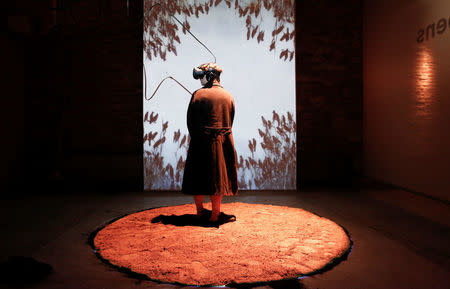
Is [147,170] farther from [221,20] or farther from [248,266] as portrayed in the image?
[248,266]

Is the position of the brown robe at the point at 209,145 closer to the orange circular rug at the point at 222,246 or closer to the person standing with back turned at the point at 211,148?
the person standing with back turned at the point at 211,148

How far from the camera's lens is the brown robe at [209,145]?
10.5ft

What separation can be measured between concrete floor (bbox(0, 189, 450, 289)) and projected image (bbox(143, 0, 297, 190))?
0.55 metres

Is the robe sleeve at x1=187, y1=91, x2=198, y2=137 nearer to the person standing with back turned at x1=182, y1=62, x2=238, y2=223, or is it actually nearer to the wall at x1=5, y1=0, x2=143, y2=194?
the person standing with back turned at x1=182, y1=62, x2=238, y2=223

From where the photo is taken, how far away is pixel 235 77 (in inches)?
210

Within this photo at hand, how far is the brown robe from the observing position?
3.19 m

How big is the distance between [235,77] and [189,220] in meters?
2.67

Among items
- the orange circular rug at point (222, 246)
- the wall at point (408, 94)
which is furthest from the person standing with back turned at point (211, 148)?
the wall at point (408, 94)

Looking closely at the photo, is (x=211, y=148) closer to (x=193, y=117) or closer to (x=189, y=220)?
(x=193, y=117)

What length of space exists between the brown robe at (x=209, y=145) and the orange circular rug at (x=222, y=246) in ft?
1.30

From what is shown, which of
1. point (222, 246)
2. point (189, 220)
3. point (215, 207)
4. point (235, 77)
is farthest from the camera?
point (235, 77)

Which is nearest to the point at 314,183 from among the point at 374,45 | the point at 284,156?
the point at 284,156

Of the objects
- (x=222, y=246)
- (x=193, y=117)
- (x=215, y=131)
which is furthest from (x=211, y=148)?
(x=222, y=246)

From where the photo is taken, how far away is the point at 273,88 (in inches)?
212
